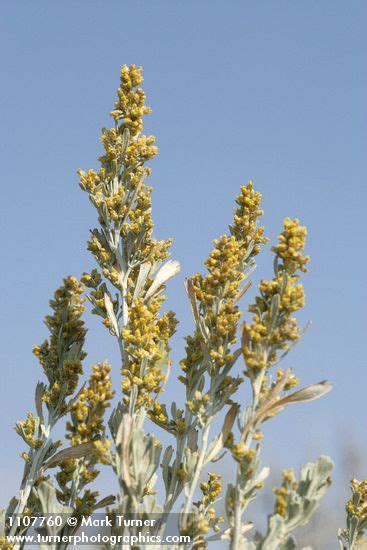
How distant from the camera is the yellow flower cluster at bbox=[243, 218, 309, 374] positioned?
19.9 ft

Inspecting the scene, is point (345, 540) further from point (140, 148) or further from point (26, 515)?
point (140, 148)

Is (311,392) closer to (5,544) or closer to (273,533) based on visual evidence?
(273,533)

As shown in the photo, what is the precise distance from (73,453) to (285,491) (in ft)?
7.12

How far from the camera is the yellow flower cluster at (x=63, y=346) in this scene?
7668 millimetres

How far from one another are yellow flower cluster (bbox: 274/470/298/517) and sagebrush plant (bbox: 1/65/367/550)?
1 centimetres

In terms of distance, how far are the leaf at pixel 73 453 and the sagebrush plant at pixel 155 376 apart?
0.05 ft

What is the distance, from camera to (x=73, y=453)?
681cm

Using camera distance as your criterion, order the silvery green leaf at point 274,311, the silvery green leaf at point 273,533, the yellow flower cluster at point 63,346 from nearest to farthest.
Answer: the silvery green leaf at point 273,533 → the silvery green leaf at point 274,311 → the yellow flower cluster at point 63,346

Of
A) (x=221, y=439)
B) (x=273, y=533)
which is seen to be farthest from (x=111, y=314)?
(x=273, y=533)

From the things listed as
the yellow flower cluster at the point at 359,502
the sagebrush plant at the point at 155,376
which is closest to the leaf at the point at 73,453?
the sagebrush plant at the point at 155,376

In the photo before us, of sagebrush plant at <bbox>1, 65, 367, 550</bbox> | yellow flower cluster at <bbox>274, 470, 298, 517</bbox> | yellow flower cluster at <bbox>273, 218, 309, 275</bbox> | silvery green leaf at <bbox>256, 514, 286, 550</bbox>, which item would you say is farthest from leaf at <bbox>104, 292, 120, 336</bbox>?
silvery green leaf at <bbox>256, 514, 286, 550</bbox>

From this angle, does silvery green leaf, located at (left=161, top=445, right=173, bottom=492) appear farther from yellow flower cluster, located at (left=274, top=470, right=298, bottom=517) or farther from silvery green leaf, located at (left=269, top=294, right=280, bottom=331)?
silvery green leaf, located at (left=269, top=294, right=280, bottom=331)

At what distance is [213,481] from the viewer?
24.1 ft

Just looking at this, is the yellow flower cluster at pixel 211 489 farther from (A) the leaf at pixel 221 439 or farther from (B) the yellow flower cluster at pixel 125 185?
(B) the yellow flower cluster at pixel 125 185
